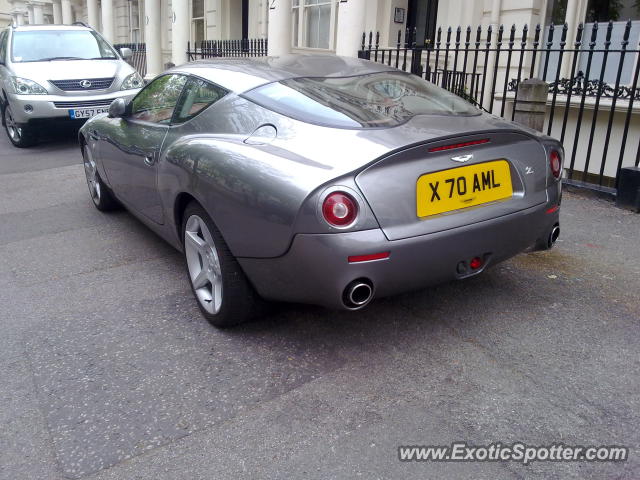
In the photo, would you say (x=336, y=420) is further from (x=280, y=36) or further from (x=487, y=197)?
(x=280, y=36)

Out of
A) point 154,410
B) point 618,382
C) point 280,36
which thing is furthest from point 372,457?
point 280,36

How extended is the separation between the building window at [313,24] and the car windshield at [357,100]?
9.71 m

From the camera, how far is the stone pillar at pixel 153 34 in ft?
55.7

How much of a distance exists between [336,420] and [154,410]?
80 centimetres

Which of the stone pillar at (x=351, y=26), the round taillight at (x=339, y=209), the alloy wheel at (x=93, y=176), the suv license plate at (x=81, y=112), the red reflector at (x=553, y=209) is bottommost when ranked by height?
the alloy wheel at (x=93, y=176)

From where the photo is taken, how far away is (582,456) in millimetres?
2215

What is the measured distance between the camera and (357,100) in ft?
10.6

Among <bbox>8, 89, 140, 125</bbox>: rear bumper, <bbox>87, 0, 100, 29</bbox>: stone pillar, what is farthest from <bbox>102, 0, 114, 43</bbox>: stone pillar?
<bbox>8, 89, 140, 125</bbox>: rear bumper

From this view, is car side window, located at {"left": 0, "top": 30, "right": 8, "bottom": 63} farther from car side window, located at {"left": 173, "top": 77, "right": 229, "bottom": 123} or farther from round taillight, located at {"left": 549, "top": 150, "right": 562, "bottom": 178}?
round taillight, located at {"left": 549, "top": 150, "right": 562, "bottom": 178}

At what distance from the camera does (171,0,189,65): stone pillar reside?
15.0 metres

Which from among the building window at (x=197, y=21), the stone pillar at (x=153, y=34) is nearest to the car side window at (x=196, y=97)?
the stone pillar at (x=153, y=34)

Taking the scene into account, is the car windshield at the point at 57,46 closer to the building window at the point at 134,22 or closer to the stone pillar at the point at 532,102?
the stone pillar at the point at 532,102

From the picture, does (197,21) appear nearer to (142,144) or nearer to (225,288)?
(142,144)

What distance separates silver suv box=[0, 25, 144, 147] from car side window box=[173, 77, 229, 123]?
593cm
